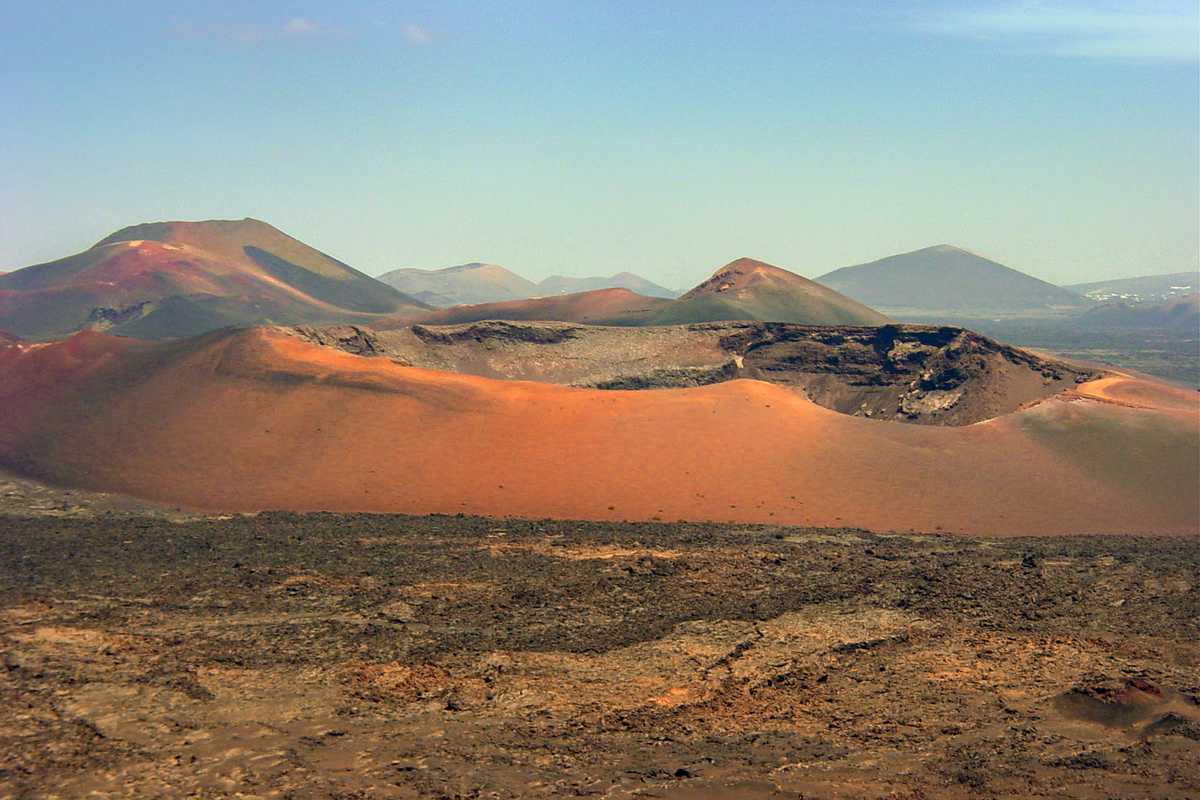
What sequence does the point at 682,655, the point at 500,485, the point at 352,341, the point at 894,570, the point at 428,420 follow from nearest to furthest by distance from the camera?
the point at 682,655
the point at 894,570
the point at 500,485
the point at 428,420
the point at 352,341

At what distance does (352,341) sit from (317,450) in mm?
19759

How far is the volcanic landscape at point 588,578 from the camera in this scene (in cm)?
1354

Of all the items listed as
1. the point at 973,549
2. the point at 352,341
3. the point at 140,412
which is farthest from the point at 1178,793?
the point at 352,341

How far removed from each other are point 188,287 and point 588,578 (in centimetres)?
9751

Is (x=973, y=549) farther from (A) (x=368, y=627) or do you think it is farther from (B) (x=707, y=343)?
(B) (x=707, y=343)

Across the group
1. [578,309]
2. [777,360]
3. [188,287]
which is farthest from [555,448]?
[188,287]

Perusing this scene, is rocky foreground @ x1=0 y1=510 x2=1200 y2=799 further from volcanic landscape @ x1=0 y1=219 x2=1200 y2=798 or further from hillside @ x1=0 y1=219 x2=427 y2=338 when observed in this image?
hillside @ x1=0 y1=219 x2=427 y2=338

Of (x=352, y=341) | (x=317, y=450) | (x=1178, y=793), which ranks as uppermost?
(x=352, y=341)

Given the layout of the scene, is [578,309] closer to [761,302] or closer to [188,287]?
[761,302]

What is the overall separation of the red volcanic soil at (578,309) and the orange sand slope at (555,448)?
43545 mm

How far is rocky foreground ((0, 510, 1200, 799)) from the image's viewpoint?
42.7ft

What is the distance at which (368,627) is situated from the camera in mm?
18203

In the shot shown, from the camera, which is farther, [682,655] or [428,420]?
[428,420]

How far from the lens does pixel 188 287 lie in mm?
109000
